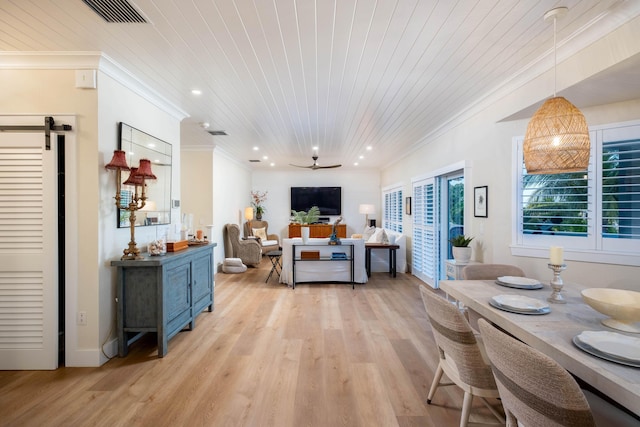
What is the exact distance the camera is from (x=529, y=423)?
1.19m

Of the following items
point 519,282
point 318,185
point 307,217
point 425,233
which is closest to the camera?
point 519,282

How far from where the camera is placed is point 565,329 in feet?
5.12

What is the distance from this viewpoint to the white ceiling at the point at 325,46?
2.06 m

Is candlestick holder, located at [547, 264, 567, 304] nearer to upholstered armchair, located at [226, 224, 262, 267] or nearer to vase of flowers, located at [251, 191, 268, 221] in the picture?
upholstered armchair, located at [226, 224, 262, 267]

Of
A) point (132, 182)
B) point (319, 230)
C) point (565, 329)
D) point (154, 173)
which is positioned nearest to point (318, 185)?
point (319, 230)

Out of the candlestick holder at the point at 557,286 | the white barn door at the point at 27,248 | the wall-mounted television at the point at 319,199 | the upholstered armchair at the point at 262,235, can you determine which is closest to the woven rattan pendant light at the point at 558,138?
the candlestick holder at the point at 557,286

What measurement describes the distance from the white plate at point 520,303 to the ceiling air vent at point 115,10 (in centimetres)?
300

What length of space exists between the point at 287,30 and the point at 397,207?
6211 millimetres

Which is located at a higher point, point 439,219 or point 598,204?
point 598,204

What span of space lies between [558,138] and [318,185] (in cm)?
837

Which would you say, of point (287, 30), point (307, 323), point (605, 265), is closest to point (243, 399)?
point (307, 323)

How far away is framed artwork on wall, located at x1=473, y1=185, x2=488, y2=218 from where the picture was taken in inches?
153

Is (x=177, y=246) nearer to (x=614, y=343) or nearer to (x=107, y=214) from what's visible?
(x=107, y=214)

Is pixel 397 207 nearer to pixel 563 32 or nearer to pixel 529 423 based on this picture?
pixel 563 32
